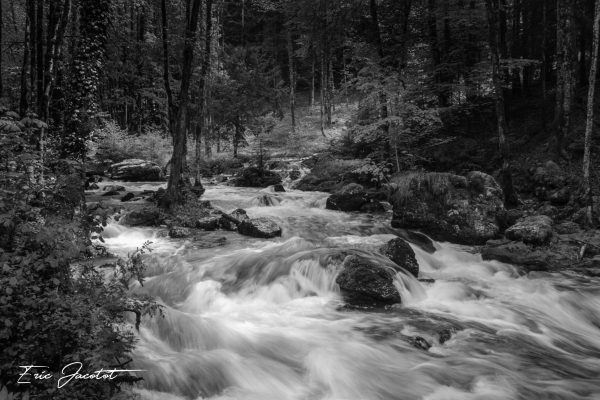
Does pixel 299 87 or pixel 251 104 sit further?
pixel 299 87

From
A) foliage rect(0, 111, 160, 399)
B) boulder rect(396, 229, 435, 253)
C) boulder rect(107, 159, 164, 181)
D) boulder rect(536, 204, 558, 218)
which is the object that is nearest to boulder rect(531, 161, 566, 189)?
boulder rect(536, 204, 558, 218)

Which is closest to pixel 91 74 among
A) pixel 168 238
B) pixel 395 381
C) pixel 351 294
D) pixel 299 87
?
pixel 168 238

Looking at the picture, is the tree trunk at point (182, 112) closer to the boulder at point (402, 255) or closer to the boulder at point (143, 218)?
the boulder at point (143, 218)

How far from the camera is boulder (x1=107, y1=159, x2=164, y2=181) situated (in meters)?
24.3

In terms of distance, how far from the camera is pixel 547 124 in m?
19.2

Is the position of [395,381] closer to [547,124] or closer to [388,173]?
[388,173]

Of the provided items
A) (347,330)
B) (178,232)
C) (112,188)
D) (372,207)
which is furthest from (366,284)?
(112,188)

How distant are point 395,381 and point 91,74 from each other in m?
10.8

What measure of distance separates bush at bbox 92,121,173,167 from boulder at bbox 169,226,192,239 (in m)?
16.1

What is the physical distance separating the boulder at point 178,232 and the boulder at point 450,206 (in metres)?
7.24

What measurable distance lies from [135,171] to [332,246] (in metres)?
17.8

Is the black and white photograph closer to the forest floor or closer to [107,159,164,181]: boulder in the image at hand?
[107,159,164,181]: boulder

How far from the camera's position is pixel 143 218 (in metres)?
13.4

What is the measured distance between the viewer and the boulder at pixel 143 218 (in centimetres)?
1330
